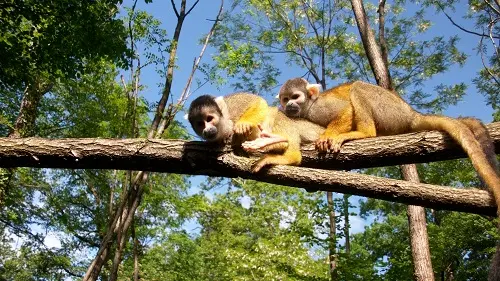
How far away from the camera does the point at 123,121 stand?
48.8ft

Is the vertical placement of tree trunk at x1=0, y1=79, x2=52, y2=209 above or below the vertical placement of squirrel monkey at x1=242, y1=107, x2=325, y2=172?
above

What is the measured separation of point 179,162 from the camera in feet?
15.1

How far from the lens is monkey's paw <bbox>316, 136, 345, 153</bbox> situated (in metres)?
4.82

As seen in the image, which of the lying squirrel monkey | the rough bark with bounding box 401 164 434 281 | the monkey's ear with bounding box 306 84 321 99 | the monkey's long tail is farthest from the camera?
the rough bark with bounding box 401 164 434 281

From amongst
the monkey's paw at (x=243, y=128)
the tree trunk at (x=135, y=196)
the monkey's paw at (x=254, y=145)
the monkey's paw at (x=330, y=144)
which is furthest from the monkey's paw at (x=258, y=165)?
the tree trunk at (x=135, y=196)

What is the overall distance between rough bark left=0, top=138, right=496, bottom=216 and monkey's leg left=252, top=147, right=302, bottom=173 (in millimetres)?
86

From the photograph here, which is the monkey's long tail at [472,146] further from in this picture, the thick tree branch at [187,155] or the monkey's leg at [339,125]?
the monkey's leg at [339,125]

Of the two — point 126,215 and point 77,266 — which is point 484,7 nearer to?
point 126,215

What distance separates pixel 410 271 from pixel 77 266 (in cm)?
1862

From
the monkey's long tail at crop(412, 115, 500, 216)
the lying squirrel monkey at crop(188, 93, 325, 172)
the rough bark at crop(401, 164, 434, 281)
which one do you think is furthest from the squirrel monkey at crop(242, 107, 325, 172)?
the rough bark at crop(401, 164, 434, 281)

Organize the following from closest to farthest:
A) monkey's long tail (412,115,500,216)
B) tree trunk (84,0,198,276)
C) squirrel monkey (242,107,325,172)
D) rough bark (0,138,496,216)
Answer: monkey's long tail (412,115,500,216) → rough bark (0,138,496,216) → squirrel monkey (242,107,325,172) → tree trunk (84,0,198,276)

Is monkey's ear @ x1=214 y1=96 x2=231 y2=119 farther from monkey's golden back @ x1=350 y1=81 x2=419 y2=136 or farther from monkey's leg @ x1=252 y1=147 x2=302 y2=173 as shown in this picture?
monkey's golden back @ x1=350 y1=81 x2=419 y2=136

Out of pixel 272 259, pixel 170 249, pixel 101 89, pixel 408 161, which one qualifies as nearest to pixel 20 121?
pixel 101 89

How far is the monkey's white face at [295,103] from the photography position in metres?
6.05
